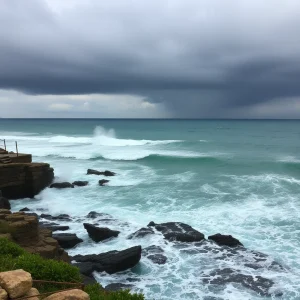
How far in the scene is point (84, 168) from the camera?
43.3 meters

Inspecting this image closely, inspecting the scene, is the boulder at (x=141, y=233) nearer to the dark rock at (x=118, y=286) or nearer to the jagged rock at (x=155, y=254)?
the jagged rock at (x=155, y=254)

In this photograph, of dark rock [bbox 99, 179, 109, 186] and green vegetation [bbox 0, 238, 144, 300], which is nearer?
green vegetation [bbox 0, 238, 144, 300]

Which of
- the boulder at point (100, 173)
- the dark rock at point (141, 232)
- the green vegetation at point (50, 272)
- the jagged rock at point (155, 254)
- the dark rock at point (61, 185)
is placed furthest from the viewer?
the boulder at point (100, 173)

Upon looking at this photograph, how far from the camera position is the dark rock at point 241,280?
14312 millimetres

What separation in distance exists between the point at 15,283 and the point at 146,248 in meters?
11.8

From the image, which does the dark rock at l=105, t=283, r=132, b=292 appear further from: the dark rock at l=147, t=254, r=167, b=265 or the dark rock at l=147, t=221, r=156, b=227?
the dark rock at l=147, t=221, r=156, b=227

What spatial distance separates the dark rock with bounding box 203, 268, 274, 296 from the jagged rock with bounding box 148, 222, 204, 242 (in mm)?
3583

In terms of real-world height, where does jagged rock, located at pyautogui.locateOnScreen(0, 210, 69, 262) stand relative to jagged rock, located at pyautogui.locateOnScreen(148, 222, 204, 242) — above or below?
above

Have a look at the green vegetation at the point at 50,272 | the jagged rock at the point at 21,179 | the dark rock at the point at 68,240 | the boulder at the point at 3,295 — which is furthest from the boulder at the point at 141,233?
the jagged rock at the point at 21,179

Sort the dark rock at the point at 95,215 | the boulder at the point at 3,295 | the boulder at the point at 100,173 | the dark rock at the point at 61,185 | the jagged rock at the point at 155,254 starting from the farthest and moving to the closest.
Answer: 1. the boulder at the point at 100,173
2. the dark rock at the point at 61,185
3. the dark rock at the point at 95,215
4. the jagged rock at the point at 155,254
5. the boulder at the point at 3,295

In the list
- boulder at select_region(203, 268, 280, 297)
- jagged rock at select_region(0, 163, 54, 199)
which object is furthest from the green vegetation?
jagged rock at select_region(0, 163, 54, 199)

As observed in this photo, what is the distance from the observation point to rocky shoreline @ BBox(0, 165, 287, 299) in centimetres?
1480

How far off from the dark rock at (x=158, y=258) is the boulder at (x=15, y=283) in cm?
1012

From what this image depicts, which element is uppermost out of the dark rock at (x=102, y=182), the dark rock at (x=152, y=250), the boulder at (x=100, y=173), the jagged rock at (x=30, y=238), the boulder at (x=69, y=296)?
the boulder at (x=69, y=296)
